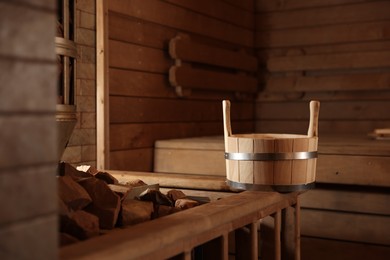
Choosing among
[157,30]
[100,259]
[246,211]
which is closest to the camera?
[100,259]

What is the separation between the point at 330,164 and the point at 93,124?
1396 mm

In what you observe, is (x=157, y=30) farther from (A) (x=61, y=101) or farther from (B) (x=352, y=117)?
(B) (x=352, y=117)

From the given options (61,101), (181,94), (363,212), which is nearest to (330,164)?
(363,212)

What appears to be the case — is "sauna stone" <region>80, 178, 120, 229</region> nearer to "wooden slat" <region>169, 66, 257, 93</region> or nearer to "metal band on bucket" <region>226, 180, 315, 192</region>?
"metal band on bucket" <region>226, 180, 315, 192</region>

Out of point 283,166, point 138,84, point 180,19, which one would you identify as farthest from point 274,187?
point 180,19

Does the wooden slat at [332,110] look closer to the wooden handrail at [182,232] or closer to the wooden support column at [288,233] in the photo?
the wooden support column at [288,233]

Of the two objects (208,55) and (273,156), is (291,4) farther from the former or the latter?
(273,156)

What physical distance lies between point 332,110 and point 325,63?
438 millimetres

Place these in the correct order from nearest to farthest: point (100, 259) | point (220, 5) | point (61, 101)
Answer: point (100, 259) → point (61, 101) → point (220, 5)

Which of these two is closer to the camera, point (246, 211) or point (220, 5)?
point (246, 211)

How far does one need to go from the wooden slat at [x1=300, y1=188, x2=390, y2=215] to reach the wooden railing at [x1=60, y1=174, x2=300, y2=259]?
0.83 m

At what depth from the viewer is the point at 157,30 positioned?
12.4 ft

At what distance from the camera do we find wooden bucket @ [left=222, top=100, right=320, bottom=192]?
2.10m

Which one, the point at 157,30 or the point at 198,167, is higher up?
the point at 157,30
